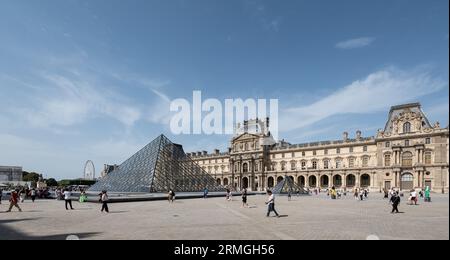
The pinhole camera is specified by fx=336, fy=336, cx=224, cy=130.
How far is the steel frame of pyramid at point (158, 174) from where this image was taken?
115 feet

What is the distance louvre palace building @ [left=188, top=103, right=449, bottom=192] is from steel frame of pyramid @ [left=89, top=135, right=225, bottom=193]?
2687cm

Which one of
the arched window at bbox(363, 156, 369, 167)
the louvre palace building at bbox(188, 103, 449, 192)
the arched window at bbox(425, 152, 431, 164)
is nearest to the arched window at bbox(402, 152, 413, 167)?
the louvre palace building at bbox(188, 103, 449, 192)

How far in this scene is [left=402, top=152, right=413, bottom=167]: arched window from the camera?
58.6 meters

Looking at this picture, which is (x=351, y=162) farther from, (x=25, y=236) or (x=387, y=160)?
(x=25, y=236)

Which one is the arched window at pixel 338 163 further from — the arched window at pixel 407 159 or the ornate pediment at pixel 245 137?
the ornate pediment at pixel 245 137

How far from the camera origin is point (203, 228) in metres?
11.4

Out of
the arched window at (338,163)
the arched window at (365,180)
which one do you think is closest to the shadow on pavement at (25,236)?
the arched window at (365,180)

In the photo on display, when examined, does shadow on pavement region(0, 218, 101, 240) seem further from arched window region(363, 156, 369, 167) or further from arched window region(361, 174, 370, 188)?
arched window region(361, 174, 370, 188)

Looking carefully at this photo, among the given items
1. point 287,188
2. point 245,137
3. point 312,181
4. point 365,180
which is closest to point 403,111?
point 365,180

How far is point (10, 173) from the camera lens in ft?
391

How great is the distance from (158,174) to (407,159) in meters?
45.5

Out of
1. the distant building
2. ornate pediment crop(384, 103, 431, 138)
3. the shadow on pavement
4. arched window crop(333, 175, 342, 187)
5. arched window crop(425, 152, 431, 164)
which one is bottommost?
the distant building

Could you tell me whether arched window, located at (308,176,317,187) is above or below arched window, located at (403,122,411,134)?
below
